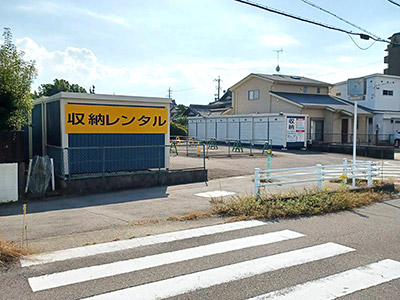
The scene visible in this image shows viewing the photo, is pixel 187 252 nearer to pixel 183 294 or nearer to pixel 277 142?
pixel 183 294

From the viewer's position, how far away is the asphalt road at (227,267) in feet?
14.7

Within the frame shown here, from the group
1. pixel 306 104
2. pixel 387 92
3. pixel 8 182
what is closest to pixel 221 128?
pixel 306 104

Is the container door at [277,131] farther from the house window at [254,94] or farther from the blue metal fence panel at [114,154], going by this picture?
the blue metal fence panel at [114,154]

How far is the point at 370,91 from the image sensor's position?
39031 mm

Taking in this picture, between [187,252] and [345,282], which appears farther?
[187,252]

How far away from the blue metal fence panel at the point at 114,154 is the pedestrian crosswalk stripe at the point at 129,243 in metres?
5.46

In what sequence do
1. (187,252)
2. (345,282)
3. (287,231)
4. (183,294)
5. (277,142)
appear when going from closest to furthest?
(183,294)
(345,282)
(187,252)
(287,231)
(277,142)

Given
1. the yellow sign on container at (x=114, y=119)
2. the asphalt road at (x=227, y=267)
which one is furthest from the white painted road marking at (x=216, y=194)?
the asphalt road at (x=227, y=267)

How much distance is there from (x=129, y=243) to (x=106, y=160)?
6593 mm

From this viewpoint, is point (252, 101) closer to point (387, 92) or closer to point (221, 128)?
point (221, 128)

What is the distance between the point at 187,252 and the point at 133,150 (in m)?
7.72

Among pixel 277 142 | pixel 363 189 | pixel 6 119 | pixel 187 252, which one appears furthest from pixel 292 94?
pixel 187 252

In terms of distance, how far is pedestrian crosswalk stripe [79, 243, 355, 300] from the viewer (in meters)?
4.41

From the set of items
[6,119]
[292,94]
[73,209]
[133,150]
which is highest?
[292,94]
